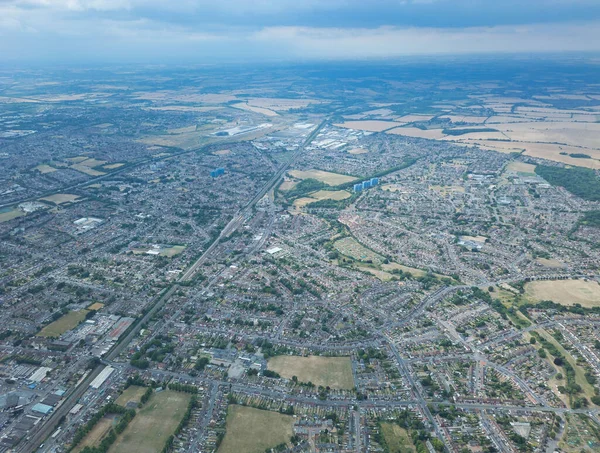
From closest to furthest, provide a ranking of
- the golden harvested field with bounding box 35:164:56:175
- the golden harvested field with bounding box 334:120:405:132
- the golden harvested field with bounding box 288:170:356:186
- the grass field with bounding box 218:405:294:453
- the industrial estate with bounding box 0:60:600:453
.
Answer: the grass field with bounding box 218:405:294:453 < the industrial estate with bounding box 0:60:600:453 < the golden harvested field with bounding box 288:170:356:186 < the golden harvested field with bounding box 35:164:56:175 < the golden harvested field with bounding box 334:120:405:132

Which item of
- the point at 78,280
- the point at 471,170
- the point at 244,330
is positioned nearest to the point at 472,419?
the point at 244,330

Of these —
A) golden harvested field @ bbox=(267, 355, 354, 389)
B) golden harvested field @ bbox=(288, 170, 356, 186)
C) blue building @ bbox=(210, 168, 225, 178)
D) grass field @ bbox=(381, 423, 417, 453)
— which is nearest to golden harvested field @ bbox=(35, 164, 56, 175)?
blue building @ bbox=(210, 168, 225, 178)

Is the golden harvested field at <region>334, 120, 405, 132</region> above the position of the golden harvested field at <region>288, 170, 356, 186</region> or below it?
above

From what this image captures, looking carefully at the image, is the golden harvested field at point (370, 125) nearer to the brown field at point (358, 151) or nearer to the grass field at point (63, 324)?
the brown field at point (358, 151)

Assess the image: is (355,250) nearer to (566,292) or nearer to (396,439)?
(566,292)

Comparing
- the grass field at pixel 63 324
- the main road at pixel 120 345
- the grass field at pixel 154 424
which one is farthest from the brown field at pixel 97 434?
the grass field at pixel 63 324

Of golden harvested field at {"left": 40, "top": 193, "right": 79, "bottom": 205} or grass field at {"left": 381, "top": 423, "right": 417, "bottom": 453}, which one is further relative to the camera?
golden harvested field at {"left": 40, "top": 193, "right": 79, "bottom": 205}

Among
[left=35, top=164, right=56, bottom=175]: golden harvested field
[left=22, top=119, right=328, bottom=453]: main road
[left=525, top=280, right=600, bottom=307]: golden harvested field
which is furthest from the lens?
[left=35, top=164, right=56, bottom=175]: golden harvested field

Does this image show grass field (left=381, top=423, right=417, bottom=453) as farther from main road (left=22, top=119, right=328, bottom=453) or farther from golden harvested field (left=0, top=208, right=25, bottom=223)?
golden harvested field (left=0, top=208, right=25, bottom=223)
